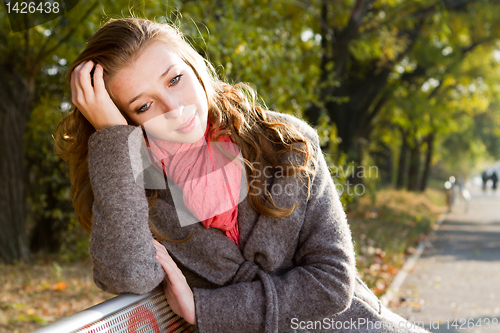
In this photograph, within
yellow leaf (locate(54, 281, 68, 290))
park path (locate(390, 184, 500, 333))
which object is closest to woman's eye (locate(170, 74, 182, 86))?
park path (locate(390, 184, 500, 333))

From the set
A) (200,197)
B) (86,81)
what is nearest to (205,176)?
(200,197)

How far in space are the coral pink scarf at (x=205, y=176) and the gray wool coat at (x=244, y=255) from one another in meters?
0.05

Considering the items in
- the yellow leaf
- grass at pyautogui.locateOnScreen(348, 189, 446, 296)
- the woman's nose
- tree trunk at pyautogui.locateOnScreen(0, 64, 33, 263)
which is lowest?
grass at pyautogui.locateOnScreen(348, 189, 446, 296)

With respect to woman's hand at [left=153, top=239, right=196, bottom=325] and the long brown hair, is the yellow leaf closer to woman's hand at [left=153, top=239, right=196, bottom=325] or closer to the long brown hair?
the long brown hair

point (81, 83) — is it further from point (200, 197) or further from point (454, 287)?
point (454, 287)

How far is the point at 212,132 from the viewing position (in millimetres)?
1684

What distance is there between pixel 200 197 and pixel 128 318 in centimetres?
48

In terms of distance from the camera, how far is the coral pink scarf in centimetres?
160

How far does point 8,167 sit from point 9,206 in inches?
24.7

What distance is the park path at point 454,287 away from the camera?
5277 mm

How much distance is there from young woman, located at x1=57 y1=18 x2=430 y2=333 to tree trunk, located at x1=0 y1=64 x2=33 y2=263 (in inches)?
236

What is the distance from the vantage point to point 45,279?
5.99 meters

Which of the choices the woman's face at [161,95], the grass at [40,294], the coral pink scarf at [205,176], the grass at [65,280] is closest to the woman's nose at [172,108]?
the woman's face at [161,95]

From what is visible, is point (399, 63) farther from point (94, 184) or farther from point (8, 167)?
point (94, 184)
